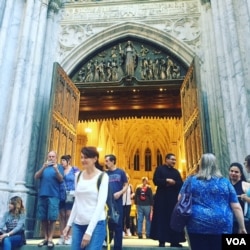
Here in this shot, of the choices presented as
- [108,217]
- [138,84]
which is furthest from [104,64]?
[108,217]

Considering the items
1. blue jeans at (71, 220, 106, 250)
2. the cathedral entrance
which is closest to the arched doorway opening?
the cathedral entrance

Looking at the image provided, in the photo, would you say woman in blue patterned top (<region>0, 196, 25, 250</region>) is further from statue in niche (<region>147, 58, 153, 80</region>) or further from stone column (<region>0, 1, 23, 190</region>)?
statue in niche (<region>147, 58, 153, 80</region>)

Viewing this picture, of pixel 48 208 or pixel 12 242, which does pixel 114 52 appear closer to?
pixel 48 208

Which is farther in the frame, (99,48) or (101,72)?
(99,48)

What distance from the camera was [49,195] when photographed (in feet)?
14.5

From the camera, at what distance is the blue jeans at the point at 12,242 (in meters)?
3.95

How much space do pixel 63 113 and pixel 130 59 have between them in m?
2.42

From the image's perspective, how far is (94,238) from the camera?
225 centimetres

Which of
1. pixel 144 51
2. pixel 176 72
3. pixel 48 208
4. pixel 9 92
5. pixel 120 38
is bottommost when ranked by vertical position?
pixel 48 208

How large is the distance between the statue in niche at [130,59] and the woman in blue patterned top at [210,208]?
215 inches

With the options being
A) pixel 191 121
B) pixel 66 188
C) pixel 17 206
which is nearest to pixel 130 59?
pixel 191 121

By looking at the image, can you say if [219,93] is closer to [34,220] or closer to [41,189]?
[41,189]

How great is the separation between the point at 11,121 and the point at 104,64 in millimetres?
3246

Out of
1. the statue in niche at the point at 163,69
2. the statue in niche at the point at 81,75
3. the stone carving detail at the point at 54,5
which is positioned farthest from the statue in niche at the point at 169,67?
the stone carving detail at the point at 54,5
